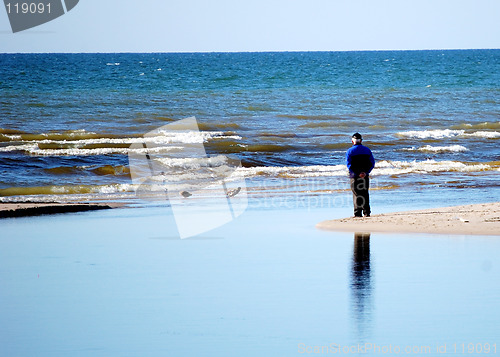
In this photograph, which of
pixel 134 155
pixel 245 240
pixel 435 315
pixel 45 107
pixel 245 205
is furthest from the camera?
pixel 45 107

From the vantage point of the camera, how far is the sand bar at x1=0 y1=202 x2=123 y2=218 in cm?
1311

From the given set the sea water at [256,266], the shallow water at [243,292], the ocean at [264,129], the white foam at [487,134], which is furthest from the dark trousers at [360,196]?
the white foam at [487,134]

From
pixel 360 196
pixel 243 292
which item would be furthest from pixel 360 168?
pixel 243 292

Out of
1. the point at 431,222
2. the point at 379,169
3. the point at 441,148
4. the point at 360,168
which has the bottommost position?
the point at 441,148

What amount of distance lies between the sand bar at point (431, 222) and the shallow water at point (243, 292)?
34 cm

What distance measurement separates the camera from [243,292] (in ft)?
24.4

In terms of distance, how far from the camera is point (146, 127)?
32.6 metres

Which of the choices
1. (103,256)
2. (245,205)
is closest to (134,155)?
(245,205)

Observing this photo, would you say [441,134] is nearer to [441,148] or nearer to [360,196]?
[441,148]

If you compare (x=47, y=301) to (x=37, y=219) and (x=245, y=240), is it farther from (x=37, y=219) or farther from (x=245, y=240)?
(x=37, y=219)

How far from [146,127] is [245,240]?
22860 millimetres

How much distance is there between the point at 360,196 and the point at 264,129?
20.2m

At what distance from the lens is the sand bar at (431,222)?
1041cm

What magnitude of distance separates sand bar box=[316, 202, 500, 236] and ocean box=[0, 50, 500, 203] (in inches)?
115
